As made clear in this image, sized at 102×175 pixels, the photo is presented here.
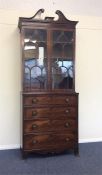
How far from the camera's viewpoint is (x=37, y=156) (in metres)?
3.53

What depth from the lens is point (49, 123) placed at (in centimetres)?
345

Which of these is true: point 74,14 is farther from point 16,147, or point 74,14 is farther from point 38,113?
point 16,147

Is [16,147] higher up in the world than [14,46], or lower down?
lower down

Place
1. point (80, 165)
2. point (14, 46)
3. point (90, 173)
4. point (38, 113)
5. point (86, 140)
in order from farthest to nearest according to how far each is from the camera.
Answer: point (86, 140), point (14, 46), point (38, 113), point (80, 165), point (90, 173)

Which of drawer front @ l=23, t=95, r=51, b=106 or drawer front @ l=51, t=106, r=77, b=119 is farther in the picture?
drawer front @ l=51, t=106, r=77, b=119

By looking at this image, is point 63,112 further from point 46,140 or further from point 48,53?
point 48,53

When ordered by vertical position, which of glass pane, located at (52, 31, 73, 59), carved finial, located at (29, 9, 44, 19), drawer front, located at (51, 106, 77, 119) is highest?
carved finial, located at (29, 9, 44, 19)

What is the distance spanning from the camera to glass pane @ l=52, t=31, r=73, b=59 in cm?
352

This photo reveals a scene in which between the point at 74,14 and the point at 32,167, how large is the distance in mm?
2528

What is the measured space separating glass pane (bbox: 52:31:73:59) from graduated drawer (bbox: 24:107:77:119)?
789 mm

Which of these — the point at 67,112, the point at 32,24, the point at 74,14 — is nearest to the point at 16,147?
the point at 67,112

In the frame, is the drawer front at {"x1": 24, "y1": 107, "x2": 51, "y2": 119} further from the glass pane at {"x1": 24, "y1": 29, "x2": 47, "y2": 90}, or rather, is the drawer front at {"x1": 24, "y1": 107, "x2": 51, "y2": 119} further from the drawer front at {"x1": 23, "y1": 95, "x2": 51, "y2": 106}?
the glass pane at {"x1": 24, "y1": 29, "x2": 47, "y2": 90}

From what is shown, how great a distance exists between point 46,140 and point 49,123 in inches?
9.9

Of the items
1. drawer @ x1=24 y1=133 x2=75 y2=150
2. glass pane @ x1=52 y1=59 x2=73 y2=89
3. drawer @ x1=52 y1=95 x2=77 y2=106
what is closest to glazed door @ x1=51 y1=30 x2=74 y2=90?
glass pane @ x1=52 y1=59 x2=73 y2=89
